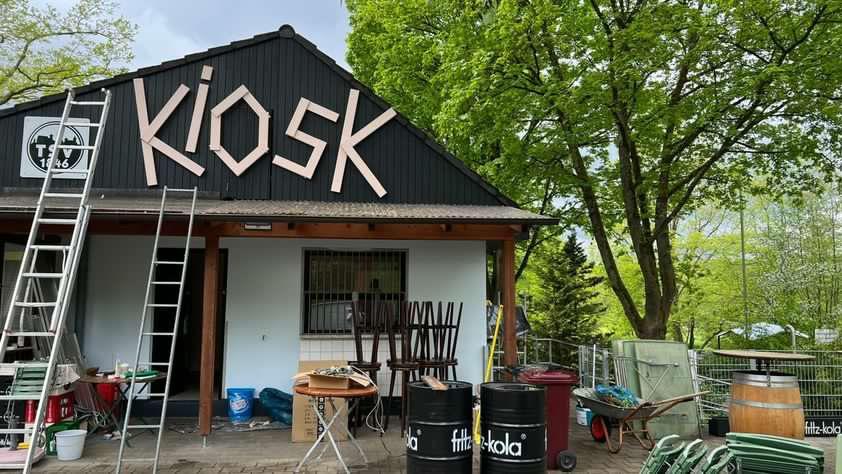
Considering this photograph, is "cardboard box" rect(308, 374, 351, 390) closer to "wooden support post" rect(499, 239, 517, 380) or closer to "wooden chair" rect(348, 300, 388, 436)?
"wooden chair" rect(348, 300, 388, 436)

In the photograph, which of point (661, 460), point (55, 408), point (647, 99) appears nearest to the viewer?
point (661, 460)

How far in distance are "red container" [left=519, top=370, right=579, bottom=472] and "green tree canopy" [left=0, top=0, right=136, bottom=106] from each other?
20.9 m

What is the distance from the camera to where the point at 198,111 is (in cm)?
882

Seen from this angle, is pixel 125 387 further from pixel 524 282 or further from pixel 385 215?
pixel 524 282

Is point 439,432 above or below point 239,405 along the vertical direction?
above

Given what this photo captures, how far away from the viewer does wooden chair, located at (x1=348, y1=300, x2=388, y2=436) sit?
737 cm

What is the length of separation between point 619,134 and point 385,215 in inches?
302

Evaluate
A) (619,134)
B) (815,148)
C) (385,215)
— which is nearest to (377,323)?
(385,215)

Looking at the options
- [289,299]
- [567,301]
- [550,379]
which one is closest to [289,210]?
[289,299]

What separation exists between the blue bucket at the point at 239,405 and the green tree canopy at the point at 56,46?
17.3 metres

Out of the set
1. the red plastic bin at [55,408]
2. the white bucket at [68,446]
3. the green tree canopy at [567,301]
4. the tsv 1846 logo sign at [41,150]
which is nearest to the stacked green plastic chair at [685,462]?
the white bucket at [68,446]

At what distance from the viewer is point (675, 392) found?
7.51m

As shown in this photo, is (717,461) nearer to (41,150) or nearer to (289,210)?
(289,210)

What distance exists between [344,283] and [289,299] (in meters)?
0.84
